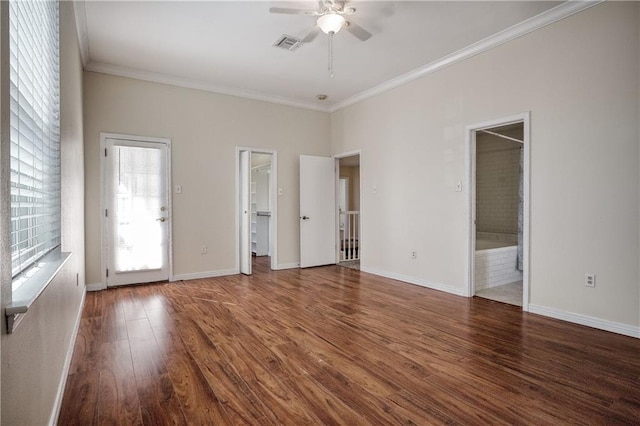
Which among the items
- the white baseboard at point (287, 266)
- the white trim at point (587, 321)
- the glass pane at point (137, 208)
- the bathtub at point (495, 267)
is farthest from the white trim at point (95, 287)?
the white trim at point (587, 321)

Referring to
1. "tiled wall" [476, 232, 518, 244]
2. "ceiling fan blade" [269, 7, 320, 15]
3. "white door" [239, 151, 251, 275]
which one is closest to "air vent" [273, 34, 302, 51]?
"ceiling fan blade" [269, 7, 320, 15]

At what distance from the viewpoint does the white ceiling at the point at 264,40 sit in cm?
318

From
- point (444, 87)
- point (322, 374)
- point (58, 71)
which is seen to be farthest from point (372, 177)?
point (58, 71)

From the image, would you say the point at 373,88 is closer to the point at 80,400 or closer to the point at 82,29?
the point at 82,29

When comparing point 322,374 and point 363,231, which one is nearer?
point 322,374

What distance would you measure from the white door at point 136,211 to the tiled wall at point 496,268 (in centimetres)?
408

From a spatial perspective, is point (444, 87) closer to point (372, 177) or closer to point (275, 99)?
point (372, 177)

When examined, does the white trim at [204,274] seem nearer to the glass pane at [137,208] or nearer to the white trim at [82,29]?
the glass pane at [137,208]

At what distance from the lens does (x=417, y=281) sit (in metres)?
4.68

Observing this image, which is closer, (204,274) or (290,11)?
(290,11)

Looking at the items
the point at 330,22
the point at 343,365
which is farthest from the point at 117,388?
the point at 330,22

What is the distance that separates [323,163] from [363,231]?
1384 millimetres

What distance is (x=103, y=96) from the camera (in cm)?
445

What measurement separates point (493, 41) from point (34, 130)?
4.00m
